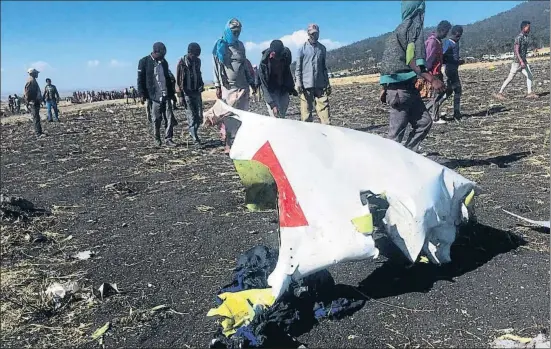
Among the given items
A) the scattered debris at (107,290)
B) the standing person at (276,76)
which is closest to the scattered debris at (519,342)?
the scattered debris at (107,290)

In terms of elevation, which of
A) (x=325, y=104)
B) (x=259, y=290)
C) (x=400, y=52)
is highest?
(x=400, y=52)

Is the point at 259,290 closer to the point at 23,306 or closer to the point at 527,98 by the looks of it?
the point at 23,306

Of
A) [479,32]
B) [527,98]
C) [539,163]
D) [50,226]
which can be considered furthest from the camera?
[479,32]

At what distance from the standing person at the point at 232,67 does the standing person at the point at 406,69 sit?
3221mm

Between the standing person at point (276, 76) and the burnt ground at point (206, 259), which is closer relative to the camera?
the burnt ground at point (206, 259)

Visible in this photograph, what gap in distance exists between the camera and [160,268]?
426cm

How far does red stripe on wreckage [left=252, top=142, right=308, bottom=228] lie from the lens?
2.99 meters

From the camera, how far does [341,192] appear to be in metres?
3.05

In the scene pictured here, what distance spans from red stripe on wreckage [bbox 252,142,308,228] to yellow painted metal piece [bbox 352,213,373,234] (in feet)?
0.98

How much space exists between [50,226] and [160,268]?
82.9 inches

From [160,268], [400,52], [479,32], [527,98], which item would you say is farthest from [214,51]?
[479,32]

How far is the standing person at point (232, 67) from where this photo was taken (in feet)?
26.5

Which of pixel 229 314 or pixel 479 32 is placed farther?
pixel 479 32

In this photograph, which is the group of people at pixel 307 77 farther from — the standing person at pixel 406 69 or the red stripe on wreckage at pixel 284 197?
the red stripe on wreckage at pixel 284 197
